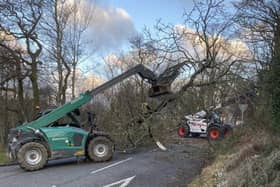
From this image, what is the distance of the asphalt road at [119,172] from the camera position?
8445 millimetres

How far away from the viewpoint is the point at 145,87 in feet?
56.7

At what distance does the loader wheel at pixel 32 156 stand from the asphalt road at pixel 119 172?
24cm

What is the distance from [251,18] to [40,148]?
457 inches

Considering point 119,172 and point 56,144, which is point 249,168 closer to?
point 119,172

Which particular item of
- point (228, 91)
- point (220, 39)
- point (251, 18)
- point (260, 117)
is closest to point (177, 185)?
point (260, 117)

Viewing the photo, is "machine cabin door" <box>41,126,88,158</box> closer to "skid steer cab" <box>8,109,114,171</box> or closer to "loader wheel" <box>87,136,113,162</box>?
"skid steer cab" <box>8,109,114,171</box>

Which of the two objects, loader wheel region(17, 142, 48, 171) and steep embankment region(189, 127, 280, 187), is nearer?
steep embankment region(189, 127, 280, 187)

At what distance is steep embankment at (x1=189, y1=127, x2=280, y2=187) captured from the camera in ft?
16.9

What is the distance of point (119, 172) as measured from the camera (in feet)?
31.7

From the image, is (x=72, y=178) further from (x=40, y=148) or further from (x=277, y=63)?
(x=277, y=63)

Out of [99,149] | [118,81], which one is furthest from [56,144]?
[118,81]

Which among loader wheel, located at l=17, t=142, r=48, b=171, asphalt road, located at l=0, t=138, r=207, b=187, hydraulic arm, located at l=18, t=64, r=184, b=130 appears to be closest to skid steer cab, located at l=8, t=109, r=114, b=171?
loader wheel, located at l=17, t=142, r=48, b=171

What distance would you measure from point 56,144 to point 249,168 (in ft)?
23.4

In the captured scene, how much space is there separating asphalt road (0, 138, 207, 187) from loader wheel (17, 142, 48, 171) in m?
0.24
